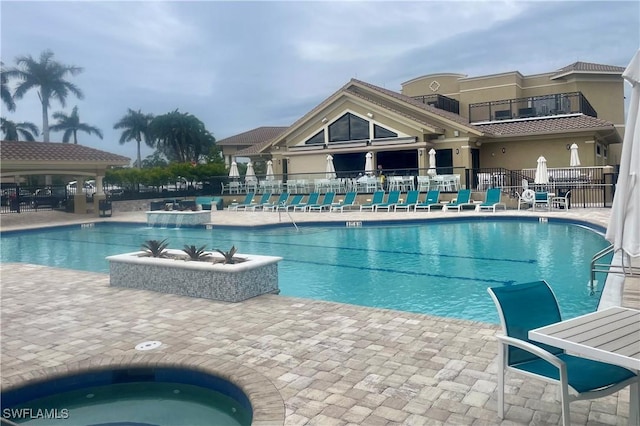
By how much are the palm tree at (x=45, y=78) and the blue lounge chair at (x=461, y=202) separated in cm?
4044

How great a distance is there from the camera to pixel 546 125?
928 inches

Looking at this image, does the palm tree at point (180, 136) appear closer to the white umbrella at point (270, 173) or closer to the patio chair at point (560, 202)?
the white umbrella at point (270, 173)

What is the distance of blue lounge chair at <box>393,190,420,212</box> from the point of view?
20.1 m

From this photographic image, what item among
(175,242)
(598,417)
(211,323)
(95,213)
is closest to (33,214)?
(95,213)

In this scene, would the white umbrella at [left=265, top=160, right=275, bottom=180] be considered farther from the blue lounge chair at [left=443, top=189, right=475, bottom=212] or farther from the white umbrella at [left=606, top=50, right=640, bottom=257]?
the white umbrella at [left=606, top=50, right=640, bottom=257]

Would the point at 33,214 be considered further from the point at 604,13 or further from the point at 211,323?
the point at 604,13

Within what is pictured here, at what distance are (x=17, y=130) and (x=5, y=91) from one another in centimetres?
778

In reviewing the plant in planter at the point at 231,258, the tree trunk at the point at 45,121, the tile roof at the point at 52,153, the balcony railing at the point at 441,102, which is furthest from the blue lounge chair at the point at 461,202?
the tree trunk at the point at 45,121

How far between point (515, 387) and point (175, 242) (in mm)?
12430

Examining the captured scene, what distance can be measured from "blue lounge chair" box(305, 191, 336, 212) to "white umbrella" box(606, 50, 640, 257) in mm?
18192

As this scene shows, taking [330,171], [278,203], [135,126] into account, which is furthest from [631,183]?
[135,126]

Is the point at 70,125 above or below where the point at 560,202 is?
above

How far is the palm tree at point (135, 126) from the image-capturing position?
2381 inches

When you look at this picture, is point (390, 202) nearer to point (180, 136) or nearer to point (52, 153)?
point (52, 153)
